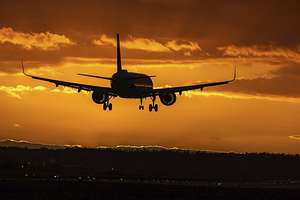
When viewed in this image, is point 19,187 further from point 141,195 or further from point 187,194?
point 187,194

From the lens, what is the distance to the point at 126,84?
335 ft

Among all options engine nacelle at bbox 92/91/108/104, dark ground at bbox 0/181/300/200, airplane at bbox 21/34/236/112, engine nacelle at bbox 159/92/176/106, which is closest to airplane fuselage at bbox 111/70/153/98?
airplane at bbox 21/34/236/112

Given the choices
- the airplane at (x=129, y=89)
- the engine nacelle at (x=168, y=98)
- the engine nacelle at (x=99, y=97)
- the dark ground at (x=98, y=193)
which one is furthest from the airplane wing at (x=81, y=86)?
the dark ground at (x=98, y=193)

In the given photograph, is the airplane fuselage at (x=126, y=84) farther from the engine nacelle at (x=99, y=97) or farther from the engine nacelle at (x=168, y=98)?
the engine nacelle at (x=99, y=97)

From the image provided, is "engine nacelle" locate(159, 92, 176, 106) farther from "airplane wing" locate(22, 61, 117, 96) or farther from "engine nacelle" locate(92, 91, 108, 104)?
"engine nacelle" locate(92, 91, 108, 104)

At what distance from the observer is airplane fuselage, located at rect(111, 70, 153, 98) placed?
10162 cm

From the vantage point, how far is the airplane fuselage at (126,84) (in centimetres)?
10162

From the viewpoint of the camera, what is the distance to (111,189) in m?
122

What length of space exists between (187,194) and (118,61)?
111 ft

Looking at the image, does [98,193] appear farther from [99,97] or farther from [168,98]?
[168,98]

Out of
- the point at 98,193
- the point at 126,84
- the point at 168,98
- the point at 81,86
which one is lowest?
the point at 98,193

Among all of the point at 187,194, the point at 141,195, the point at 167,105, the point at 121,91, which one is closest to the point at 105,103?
the point at 121,91

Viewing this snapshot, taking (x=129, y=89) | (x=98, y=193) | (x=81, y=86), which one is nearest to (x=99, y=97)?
(x=81, y=86)

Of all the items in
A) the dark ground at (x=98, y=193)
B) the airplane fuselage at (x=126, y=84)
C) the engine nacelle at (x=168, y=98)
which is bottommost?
the dark ground at (x=98, y=193)
